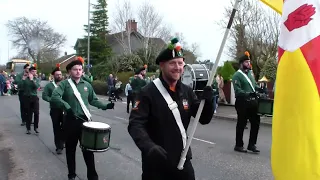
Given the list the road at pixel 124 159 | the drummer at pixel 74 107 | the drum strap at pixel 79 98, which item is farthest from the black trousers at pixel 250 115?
the drum strap at pixel 79 98

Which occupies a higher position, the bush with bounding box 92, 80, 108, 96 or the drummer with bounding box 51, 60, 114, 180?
the drummer with bounding box 51, 60, 114, 180

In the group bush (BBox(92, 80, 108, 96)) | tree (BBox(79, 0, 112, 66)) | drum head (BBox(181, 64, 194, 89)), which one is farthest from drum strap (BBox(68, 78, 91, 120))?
tree (BBox(79, 0, 112, 66))

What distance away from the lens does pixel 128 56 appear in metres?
40.3

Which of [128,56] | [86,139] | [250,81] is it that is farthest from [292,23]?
[128,56]

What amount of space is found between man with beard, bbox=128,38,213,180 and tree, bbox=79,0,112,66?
43805 mm

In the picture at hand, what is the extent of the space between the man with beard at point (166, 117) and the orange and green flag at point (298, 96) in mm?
665

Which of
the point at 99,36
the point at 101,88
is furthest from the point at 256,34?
the point at 99,36

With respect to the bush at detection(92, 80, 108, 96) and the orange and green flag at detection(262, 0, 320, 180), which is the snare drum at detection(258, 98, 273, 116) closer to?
the orange and green flag at detection(262, 0, 320, 180)

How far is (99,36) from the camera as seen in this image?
4894cm

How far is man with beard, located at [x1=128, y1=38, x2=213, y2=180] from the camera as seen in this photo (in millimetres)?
3287

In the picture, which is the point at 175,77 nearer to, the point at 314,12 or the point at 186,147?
the point at 186,147

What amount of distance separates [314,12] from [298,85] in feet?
1.90

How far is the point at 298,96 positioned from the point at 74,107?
3942mm

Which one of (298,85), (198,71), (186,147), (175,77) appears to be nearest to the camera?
(298,85)
